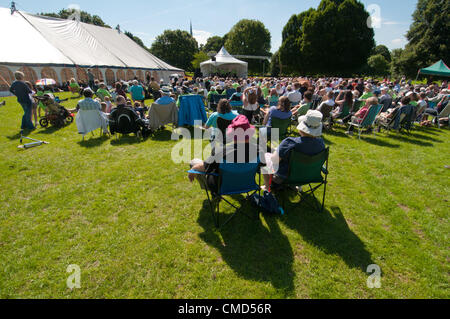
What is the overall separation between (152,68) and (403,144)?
→ 26975 millimetres

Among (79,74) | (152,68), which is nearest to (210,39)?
(152,68)

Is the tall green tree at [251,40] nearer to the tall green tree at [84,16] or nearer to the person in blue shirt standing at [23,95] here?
the tall green tree at [84,16]

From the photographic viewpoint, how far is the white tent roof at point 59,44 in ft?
57.7

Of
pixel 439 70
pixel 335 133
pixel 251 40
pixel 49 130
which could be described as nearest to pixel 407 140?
pixel 335 133

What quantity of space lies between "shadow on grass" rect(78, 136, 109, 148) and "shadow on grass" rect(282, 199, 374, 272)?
Answer: 589 centimetres

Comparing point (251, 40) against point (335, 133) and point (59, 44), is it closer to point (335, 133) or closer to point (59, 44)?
point (59, 44)

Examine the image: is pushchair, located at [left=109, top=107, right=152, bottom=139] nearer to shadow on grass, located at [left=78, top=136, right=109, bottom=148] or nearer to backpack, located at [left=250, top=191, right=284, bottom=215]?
shadow on grass, located at [left=78, top=136, right=109, bottom=148]

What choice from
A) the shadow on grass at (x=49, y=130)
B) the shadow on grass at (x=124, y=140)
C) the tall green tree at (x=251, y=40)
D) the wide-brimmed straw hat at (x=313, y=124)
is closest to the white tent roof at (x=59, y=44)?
the shadow on grass at (x=49, y=130)

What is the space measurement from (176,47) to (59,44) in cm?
4778

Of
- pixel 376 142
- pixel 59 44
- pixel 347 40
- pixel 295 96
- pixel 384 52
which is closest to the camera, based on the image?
pixel 376 142

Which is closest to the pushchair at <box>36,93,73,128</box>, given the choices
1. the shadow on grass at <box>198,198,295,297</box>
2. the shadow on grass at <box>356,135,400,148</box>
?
the shadow on grass at <box>198,198,295,297</box>

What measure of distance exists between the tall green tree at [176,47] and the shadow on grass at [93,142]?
6189 centimetres

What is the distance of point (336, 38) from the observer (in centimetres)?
3656

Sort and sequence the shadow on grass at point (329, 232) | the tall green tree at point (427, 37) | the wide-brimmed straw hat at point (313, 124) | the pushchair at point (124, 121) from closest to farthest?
the shadow on grass at point (329, 232) → the wide-brimmed straw hat at point (313, 124) → the pushchair at point (124, 121) → the tall green tree at point (427, 37)
